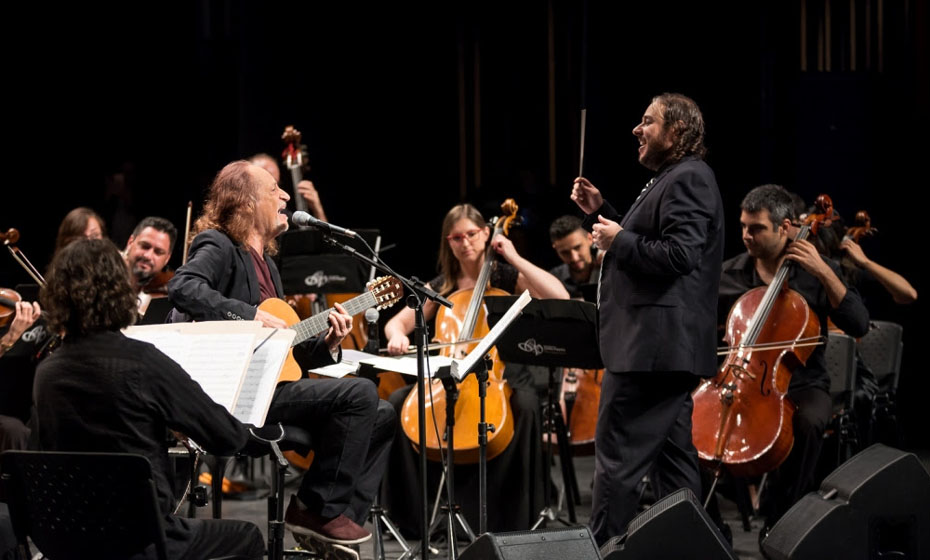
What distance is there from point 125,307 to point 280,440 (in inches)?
37.9

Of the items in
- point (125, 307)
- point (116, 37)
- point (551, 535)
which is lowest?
point (551, 535)

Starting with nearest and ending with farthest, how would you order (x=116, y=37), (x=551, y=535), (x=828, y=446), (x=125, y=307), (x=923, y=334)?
1. (x=125, y=307)
2. (x=551, y=535)
3. (x=828, y=446)
4. (x=923, y=334)
5. (x=116, y=37)

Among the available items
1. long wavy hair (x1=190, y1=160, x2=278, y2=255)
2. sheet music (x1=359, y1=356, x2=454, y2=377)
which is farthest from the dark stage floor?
long wavy hair (x1=190, y1=160, x2=278, y2=255)

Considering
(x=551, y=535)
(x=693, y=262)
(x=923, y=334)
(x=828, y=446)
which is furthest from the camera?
(x=923, y=334)

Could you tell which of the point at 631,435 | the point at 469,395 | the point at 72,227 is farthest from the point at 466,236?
the point at 72,227

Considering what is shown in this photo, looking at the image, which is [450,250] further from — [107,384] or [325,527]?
[107,384]

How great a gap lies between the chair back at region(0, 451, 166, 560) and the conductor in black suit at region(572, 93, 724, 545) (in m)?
1.51

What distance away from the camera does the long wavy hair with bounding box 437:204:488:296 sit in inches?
185

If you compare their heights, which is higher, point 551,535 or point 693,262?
point 693,262

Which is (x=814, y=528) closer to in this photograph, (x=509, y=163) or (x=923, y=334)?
(x=923, y=334)

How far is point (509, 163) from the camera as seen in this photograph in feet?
23.7

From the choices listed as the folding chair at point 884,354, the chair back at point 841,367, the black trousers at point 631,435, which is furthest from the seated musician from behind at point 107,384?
the folding chair at point 884,354

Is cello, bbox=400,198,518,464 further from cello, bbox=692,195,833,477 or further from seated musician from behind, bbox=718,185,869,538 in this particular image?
seated musician from behind, bbox=718,185,869,538

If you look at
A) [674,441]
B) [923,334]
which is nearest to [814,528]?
[674,441]
